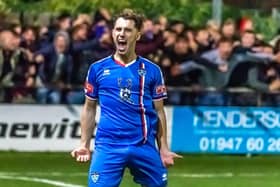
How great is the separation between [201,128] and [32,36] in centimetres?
321

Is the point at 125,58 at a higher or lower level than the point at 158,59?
higher

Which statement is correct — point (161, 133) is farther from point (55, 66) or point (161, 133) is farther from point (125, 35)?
point (55, 66)

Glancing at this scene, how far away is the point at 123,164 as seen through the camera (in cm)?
823

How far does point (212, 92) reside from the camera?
1822 cm

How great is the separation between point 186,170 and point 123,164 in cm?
802

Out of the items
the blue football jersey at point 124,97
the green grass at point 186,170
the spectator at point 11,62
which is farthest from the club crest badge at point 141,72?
the spectator at point 11,62

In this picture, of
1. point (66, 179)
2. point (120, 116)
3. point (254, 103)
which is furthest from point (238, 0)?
point (120, 116)

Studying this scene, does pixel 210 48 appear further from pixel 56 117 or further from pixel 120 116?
pixel 120 116

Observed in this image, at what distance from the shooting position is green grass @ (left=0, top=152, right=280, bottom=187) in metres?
14.5

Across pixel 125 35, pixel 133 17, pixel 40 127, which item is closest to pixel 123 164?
pixel 125 35

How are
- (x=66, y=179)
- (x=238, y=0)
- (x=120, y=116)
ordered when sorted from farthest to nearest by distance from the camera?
(x=238, y=0)
(x=66, y=179)
(x=120, y=116)

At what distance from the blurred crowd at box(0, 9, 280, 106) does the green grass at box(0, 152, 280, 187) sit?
100 centimetres

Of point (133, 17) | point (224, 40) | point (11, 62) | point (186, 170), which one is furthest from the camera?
point (224, 40)

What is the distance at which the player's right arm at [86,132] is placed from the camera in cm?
827
